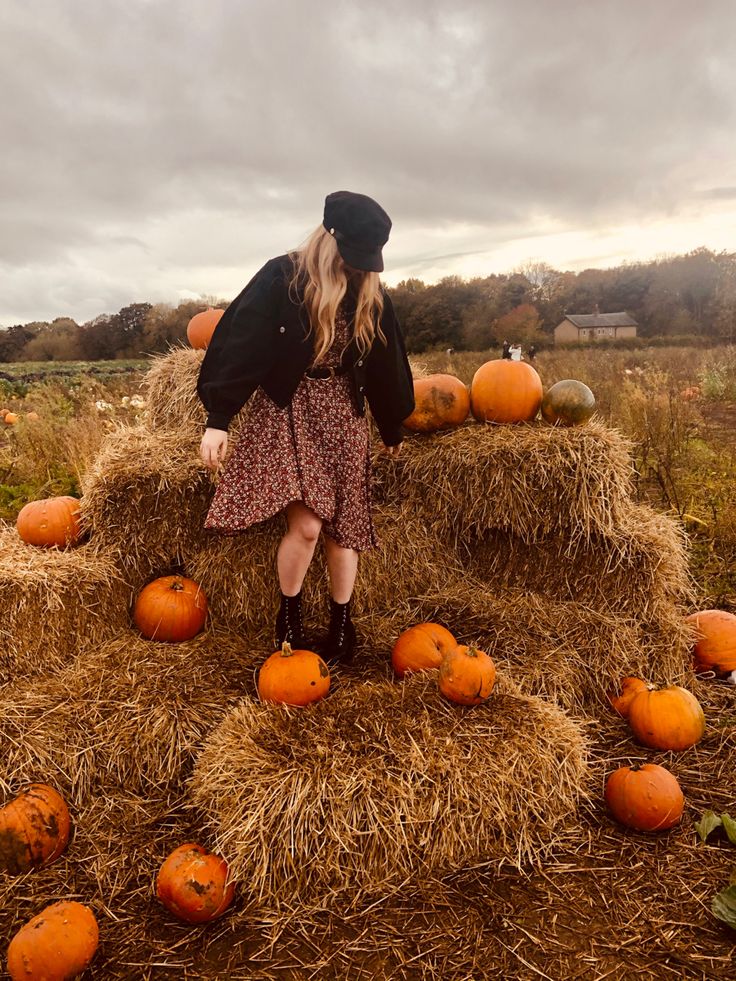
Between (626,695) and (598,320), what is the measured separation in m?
57.7

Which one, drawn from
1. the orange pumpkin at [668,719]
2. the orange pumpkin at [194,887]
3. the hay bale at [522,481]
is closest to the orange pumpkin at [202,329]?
the hay bale at [522,481]

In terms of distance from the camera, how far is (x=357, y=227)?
8.62ft

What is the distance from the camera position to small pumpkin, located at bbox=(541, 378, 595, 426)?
12.2 feet

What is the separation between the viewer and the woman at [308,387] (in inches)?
107

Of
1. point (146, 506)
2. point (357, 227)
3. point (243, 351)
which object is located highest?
point (357, 227)

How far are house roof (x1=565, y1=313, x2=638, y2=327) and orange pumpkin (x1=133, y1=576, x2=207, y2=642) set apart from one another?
178 feet

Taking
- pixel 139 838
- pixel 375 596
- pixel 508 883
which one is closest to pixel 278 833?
pixel 139 838

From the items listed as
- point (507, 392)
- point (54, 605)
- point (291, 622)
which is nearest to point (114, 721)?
point (54, 605)

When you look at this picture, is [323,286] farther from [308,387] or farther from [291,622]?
[291,622]

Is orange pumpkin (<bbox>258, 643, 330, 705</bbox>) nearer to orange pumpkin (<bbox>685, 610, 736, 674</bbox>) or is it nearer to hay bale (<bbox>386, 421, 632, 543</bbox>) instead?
hay bale (<bbox>386, 421, 632, 543</bbox>)

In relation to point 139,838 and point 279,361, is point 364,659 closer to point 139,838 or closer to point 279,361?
point 139,838

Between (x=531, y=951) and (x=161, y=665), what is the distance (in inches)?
75.3

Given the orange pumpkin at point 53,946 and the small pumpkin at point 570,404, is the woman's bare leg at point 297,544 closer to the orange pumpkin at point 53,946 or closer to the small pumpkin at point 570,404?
the orange pumpkin at point 53,946

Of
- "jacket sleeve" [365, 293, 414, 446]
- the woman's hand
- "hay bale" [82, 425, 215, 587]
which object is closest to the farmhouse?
"jacket sleeve" [365, 293, 414, 446]
